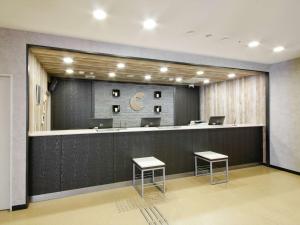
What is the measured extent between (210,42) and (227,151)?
2.65m

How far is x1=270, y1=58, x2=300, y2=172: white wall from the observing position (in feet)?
13.9

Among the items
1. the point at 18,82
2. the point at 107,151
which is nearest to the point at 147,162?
the point at 107,151

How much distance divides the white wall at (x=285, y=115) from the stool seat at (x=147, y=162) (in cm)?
322

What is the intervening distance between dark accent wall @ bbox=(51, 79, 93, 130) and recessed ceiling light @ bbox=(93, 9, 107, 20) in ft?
13.1

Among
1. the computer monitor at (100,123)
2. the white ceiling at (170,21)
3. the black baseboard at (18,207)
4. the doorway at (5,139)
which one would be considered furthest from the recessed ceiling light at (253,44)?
the black baseboard at (18,207)

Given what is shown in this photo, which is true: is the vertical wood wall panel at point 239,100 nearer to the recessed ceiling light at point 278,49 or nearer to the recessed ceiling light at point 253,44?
the recessed ceiling light at point 278,49

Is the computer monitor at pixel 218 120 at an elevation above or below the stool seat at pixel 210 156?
above

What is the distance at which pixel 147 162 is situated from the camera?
3297mm

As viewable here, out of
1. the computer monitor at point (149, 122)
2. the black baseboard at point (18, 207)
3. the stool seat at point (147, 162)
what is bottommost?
the black baseboard at point (18, 207)

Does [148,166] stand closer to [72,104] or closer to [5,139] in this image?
[5,139]

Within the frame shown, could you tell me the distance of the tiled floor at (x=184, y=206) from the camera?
2.48 m

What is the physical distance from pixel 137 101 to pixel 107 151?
3553 mm

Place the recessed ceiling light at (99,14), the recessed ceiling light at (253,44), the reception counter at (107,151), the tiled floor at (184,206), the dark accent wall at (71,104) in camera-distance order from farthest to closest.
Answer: the dark accent wall at (71,104), the recessed ceiling light at (253,44), the reception counter at (107,151), the tiled floor at (184,206), the recessed ceiling light at (99,14)

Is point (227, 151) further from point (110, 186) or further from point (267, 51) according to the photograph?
point (110, 186)
